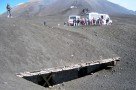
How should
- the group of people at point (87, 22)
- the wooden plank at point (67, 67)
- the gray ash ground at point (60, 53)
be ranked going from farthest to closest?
1. the group of people at point (87, 22)
2. the gray ash ground at point (60, 53)
3. the wooden plank at point (67, 67)

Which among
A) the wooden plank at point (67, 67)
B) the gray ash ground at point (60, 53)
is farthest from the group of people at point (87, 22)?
the wooden plank at point (67, 67)

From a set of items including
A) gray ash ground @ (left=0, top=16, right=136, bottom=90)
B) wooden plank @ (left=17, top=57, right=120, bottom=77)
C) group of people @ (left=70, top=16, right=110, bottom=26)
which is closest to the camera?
wooden plank @ (left=17, top=57, right=120, bottom=77)

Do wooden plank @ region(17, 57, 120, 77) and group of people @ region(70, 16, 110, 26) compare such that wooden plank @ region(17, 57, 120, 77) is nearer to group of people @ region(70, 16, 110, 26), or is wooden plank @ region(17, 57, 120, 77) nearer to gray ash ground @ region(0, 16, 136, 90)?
gray ash ground @ region(0, 16, 136, 90)

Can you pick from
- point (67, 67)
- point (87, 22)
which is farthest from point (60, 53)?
point (87, 22)

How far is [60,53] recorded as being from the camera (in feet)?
106

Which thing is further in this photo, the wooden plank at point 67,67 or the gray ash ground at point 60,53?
the gray ash ground at point 60,53

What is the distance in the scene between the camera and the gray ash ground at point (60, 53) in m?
27.2

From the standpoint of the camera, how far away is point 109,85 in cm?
2925

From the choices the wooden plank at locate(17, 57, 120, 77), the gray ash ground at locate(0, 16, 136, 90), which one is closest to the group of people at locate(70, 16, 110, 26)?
the gray ash ground at locate(0, 16, 136, 90)

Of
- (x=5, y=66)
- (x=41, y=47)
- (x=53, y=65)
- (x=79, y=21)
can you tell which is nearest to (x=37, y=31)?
(x=41, y=47)

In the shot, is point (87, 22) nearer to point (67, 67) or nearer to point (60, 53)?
point (60, 53)

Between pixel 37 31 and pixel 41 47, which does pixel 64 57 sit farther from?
pixel 37 31

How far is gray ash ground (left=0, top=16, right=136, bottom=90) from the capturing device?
27.2 meters

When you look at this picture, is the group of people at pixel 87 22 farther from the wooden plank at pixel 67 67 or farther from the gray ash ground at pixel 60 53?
the wooden plank at pixel 67 67
